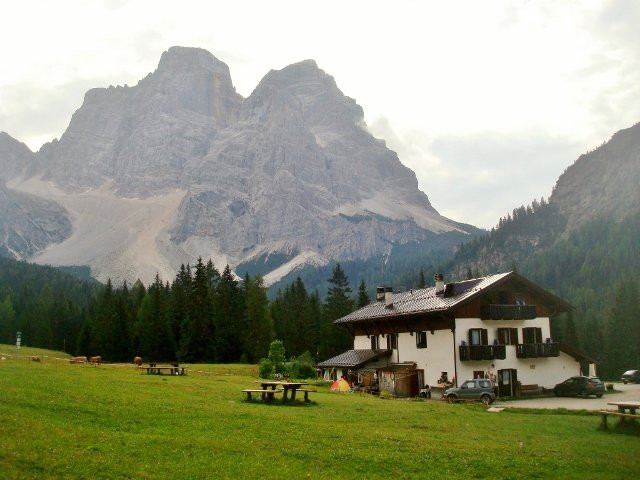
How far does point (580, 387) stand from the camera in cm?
4928

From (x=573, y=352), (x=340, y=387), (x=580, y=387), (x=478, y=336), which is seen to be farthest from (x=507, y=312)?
(x=340, y=387)

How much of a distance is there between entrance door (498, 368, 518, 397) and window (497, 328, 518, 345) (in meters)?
2.39

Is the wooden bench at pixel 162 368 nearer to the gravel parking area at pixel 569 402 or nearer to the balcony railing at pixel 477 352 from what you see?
the balcony railing at pixel 477 352

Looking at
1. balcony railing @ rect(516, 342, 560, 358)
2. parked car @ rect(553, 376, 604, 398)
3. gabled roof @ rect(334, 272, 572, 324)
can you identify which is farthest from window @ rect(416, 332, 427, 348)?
parked car @ rect(553, 376, 604, 398)

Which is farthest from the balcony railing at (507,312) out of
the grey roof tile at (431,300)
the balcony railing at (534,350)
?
the balcony railing at (534,350)

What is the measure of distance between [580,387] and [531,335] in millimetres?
6405

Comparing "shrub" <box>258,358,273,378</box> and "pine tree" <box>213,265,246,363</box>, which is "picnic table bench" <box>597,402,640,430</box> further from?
"pine tree" <box>213,265,246,363</box>

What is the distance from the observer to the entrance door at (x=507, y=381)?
50.8 metres

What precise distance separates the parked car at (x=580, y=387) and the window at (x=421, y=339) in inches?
464

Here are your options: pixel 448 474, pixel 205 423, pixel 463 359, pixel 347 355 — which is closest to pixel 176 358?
pixel 347 355

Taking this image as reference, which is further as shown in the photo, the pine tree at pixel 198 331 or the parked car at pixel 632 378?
the pine tree at pixel 198 331

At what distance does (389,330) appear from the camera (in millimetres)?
58156

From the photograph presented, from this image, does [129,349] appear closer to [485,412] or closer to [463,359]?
[463,359]

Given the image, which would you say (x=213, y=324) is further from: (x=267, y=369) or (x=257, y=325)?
(x=267, y=369)
